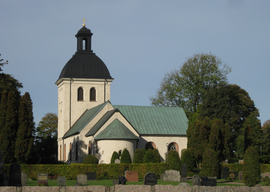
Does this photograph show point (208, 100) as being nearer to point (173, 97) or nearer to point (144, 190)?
point (173, 97)

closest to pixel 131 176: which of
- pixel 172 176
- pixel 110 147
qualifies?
pixel 172 176

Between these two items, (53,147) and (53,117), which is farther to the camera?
(53,117)

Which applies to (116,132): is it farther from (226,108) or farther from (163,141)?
(226,108)

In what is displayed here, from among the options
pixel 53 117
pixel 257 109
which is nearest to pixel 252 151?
pixel 257 109

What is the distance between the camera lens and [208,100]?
188ft

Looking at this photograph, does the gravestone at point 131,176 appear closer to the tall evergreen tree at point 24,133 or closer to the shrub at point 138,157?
the shrub at point 138,157

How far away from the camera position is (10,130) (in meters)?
32.2

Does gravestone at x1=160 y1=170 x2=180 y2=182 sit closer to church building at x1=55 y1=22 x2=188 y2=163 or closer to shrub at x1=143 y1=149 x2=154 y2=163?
shrub at x1=143 y1=149 x2=154 y2=163

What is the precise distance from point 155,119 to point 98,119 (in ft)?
25.8

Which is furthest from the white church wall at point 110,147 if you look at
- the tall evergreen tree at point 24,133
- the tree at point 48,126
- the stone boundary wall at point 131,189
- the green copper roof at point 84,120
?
the tree at point 48,126

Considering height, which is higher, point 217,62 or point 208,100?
point 217,62

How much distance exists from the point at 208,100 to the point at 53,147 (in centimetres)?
2557

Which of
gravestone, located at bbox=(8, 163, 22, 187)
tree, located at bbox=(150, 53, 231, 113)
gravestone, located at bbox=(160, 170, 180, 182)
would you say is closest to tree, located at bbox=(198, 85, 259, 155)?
tree, located at bbox=(150, 53, 231, 113)

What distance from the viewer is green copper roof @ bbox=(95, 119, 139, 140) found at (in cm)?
4019
